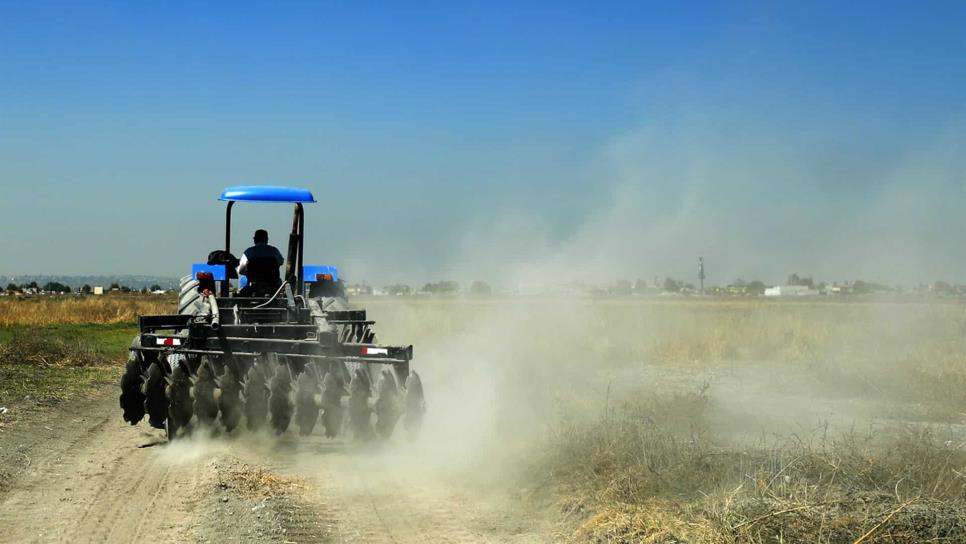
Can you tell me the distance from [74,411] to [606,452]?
28.4 ft

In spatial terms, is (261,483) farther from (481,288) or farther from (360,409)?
(481,288)

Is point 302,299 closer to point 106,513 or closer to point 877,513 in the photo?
point 106,513

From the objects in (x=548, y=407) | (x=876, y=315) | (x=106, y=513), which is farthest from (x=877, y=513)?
(x=876, y=315)

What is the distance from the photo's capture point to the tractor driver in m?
12.1

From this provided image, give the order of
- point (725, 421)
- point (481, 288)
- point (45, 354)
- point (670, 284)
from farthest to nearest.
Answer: point (670, 284) → point (481, 288) → point (45, 354) → point (725, 421)

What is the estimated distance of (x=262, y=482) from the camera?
7.83 m

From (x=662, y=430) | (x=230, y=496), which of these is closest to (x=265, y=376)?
(x=230, y=496)

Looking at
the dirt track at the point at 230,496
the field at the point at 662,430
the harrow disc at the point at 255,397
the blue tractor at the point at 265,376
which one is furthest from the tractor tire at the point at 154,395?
the field at the point at 662,430

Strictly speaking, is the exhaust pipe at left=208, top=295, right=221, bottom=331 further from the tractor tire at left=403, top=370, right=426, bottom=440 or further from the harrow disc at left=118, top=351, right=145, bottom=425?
the tractor tire at left=403, top=370, right=426, bottom=440

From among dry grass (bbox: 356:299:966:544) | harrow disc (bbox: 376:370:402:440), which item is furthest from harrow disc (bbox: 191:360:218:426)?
dry grass (bbox: 356:299:966:544)

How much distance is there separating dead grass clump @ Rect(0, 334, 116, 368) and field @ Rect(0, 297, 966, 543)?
6 centimetres

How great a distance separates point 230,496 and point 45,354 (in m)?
14.4

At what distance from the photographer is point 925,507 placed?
232 inches

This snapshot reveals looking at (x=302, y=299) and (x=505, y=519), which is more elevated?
(x=302, y=299)
